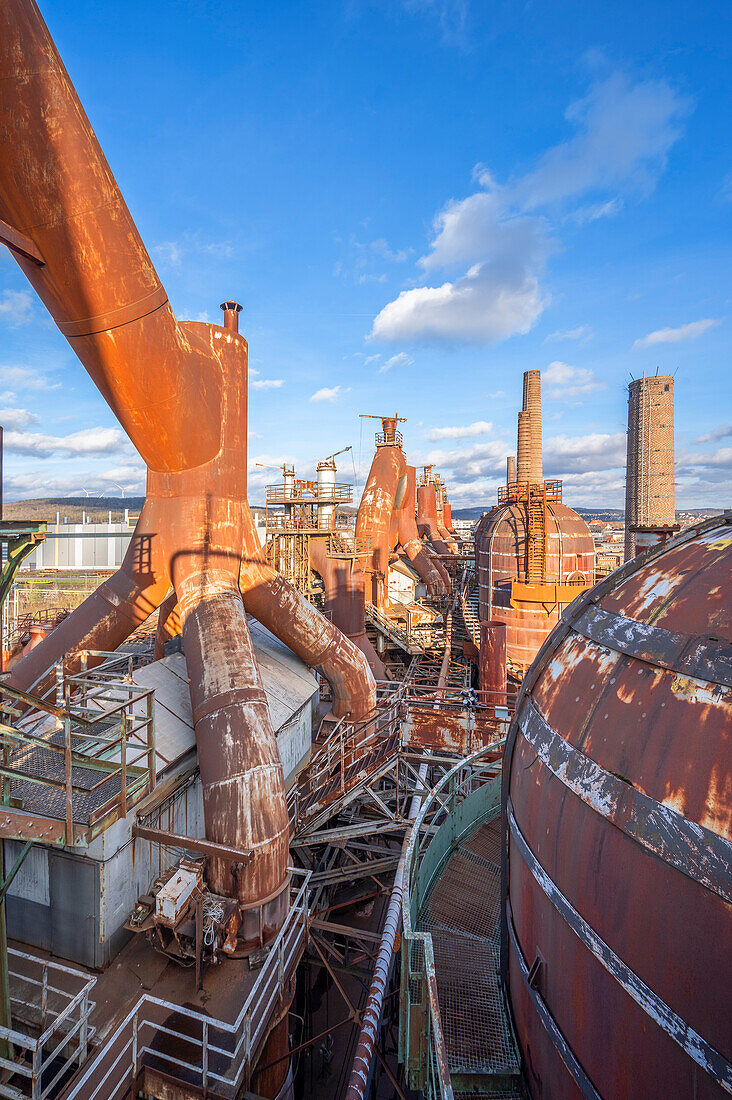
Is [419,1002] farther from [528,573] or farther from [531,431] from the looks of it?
[531,431]

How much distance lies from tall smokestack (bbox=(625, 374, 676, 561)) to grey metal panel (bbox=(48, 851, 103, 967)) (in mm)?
49976

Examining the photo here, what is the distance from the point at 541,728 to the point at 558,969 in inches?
55.3

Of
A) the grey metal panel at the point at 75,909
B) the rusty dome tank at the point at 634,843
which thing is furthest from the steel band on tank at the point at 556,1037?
the grey metal panel at the point at 75,909

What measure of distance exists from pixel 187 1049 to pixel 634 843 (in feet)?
21.9

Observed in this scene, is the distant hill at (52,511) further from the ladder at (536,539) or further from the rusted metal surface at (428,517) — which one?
the ladder at (536,539)

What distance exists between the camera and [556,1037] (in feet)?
10.2

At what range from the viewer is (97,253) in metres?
7.94

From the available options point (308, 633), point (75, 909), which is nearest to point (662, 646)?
point (75, 909)

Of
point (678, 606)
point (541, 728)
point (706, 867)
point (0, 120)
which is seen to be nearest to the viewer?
point (706, 867)

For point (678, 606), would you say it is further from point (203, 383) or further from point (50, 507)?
point (50, 507)

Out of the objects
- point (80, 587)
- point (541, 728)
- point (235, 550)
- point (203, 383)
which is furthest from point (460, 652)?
point (80, 587)

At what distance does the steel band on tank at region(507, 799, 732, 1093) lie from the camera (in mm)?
2105

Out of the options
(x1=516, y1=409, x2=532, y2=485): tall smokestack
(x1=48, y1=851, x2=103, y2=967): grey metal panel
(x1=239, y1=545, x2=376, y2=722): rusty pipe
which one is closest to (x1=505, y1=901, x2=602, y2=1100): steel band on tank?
(x1=48, y1=851, x2=103, y2=967): grey metal panel

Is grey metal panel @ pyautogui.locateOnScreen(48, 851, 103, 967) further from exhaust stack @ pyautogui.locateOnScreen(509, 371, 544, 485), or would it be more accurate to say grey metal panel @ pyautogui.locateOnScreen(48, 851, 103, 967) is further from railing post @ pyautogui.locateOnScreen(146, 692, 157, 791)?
exhaust stack @ pyautogui.locateOnScreen(509, 371, 544, 485)
